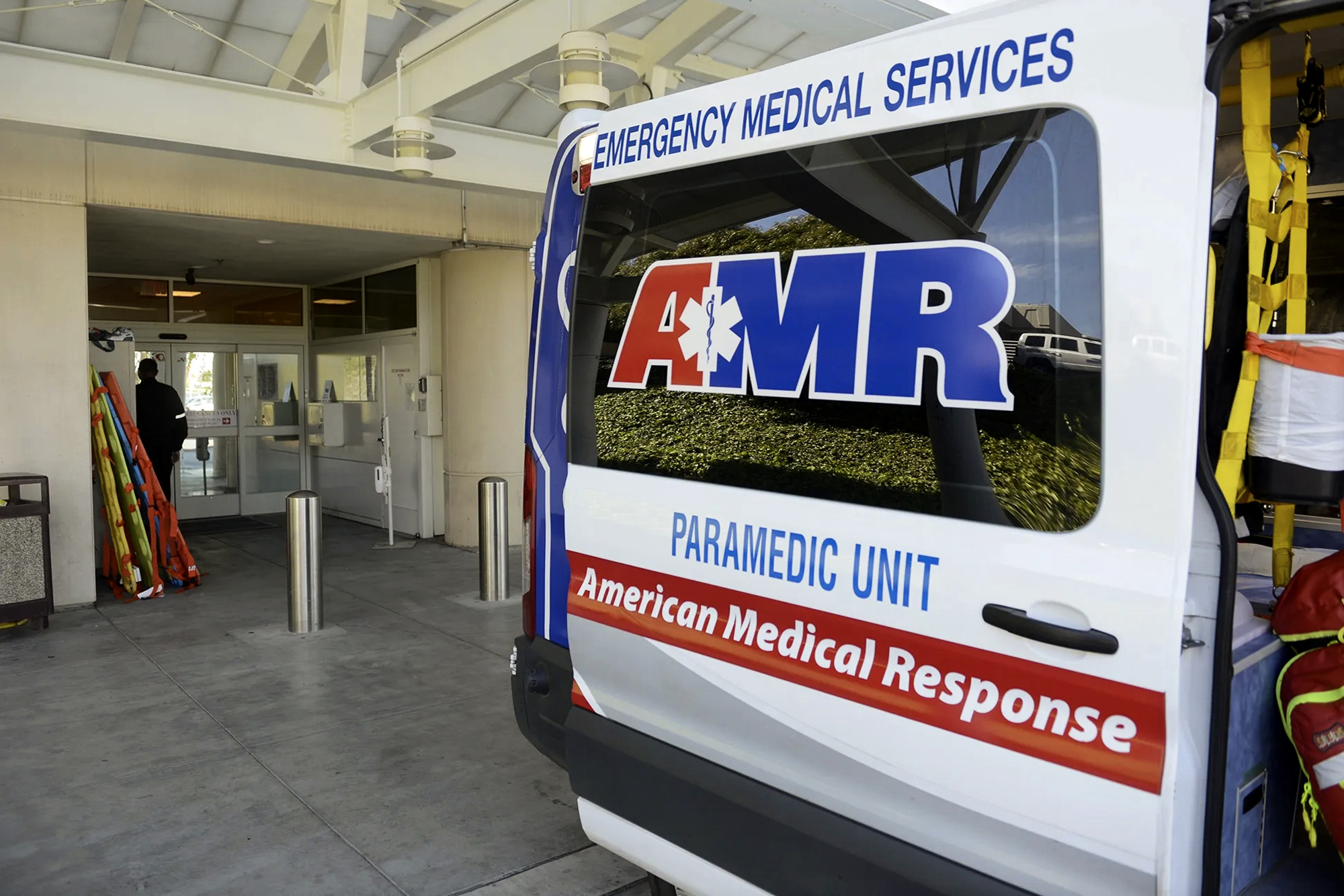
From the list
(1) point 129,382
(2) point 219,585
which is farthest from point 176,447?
(2) point 219,585

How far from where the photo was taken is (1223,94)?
7.75ft

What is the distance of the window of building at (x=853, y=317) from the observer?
6.03 feet

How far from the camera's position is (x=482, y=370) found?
1016 centimetres

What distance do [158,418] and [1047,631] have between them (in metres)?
9.96

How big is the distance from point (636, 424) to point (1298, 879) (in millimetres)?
1848

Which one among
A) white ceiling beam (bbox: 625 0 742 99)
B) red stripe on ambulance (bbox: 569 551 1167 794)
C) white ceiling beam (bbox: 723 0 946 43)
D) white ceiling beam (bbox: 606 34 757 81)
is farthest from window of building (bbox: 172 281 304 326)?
red stripe on ambulance (bbox: 569 551 1167 794)

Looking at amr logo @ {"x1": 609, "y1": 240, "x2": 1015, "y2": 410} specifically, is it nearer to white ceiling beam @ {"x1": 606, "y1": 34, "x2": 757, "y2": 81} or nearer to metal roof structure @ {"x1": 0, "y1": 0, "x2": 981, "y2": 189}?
metal roof structure @ {"x1": 0, "y1": 0, "x2": 981, "y2": 189}

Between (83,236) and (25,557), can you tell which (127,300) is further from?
(25,557)

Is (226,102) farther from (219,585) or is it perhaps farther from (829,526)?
(829,526)

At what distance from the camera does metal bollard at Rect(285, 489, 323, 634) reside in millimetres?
6746

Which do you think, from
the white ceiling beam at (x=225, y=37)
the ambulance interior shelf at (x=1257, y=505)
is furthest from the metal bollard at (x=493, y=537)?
the ambulance interior shelf at (x=1257, y=505)

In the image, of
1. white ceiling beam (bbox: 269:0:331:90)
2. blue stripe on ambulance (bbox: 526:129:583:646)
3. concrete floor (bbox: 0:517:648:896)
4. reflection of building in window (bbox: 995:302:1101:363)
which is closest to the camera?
reflection of building in window (bbox: 995:302:1101:363)

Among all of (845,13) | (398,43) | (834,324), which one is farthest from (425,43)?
(834,324)

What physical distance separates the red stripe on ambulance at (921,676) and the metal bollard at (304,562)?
463 cm
